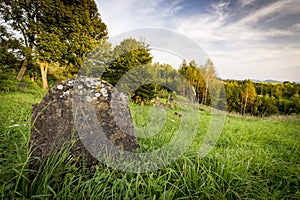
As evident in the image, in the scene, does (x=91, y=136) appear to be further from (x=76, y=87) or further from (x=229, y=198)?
(x=229, y=198)

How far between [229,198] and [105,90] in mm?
2079

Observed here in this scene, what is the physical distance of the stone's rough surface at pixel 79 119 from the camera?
71.9 inches

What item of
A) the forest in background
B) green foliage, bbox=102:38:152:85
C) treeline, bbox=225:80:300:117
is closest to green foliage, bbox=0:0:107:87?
the forest in background

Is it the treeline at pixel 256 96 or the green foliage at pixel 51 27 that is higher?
the green foliage at pixel 51 27

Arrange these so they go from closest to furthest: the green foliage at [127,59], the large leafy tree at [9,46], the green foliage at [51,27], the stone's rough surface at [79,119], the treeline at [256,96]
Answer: the stone's rough surface at [79,119] < the green foliage at [127,59] < the large leafy tree at [9,46] < the green foliage at [51,27] < the treeline at [256,96]

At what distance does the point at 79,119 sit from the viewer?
2.00m

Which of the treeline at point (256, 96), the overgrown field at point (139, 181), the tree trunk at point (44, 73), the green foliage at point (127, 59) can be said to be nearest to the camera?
the overgrown field at point (139, 181)

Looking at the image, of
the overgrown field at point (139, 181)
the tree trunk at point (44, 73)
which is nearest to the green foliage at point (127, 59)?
the tree trunk at point (44, 73)

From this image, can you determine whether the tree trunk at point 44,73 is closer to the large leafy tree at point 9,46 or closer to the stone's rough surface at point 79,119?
the large leafy tree at point 9,46

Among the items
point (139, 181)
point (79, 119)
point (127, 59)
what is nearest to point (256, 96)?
point (127, 59)

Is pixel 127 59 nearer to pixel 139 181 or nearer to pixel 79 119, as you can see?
pixel 79 119

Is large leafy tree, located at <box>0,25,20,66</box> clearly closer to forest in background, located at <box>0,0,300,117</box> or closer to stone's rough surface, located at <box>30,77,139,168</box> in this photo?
forest in background, located at <box>0,0,300,117</box>

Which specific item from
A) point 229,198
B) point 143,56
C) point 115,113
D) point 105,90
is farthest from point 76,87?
point 143,56

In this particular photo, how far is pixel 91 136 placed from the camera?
2.00m
